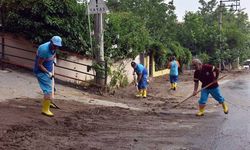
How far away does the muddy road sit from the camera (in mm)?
7967

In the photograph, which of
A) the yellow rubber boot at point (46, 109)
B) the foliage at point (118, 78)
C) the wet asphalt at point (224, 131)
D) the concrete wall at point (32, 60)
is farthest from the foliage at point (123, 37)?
the yellow rubber boot at point (46, 109)

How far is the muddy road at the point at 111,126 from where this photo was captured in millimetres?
7967

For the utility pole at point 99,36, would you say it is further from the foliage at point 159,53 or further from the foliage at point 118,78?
the foliage at point 159,53

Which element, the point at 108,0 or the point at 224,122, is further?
the point at 108,0

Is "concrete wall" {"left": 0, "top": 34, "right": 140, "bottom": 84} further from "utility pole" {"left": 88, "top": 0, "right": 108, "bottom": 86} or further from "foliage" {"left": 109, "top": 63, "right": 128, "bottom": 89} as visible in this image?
"foliage" {"left": 109, "top": 63, "right": 128, "bottom": 89}

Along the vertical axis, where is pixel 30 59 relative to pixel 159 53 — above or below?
above

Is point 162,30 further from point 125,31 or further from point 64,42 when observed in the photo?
point 64,42

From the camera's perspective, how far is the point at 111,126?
9.91m

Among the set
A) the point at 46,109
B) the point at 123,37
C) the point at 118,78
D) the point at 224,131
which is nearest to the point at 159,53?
the point at 123,37

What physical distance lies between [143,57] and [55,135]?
2111 centimetres

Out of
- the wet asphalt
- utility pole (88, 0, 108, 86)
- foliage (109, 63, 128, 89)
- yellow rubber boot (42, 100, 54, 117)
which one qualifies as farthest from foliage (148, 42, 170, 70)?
yellow rubber boot (42, 100, 54, 117)

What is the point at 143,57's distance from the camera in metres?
29.2

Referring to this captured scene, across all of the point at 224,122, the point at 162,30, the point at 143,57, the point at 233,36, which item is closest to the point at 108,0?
the point at 162,30

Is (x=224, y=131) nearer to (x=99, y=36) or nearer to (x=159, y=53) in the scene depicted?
(x=99, y=36)
